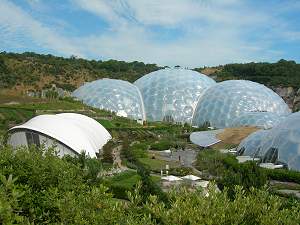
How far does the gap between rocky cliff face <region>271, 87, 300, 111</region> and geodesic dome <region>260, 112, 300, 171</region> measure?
67.6 meters

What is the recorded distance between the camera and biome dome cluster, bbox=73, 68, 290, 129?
69.4 m

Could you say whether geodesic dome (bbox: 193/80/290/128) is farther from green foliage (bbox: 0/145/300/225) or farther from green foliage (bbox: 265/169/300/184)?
green foliage (bbox: 0/145/300/225)

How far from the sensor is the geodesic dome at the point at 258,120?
196 feet

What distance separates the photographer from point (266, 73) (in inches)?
4884

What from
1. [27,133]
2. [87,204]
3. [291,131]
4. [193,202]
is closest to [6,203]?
[87,204]

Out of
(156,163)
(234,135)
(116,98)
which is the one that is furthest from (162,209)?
(116,98)

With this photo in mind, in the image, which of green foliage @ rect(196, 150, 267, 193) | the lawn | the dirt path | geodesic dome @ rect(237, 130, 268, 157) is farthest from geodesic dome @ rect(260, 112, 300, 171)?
the dirt path

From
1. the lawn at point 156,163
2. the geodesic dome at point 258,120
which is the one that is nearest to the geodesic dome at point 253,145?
the lawn at point 156,163

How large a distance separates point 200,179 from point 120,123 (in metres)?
31.7

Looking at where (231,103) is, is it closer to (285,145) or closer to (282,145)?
(282,145)

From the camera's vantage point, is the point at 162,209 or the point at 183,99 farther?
the point at 183,99

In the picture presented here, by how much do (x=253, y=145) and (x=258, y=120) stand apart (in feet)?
67.4

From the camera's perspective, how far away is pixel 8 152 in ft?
50.1

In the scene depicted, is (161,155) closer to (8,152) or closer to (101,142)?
(101,142)
